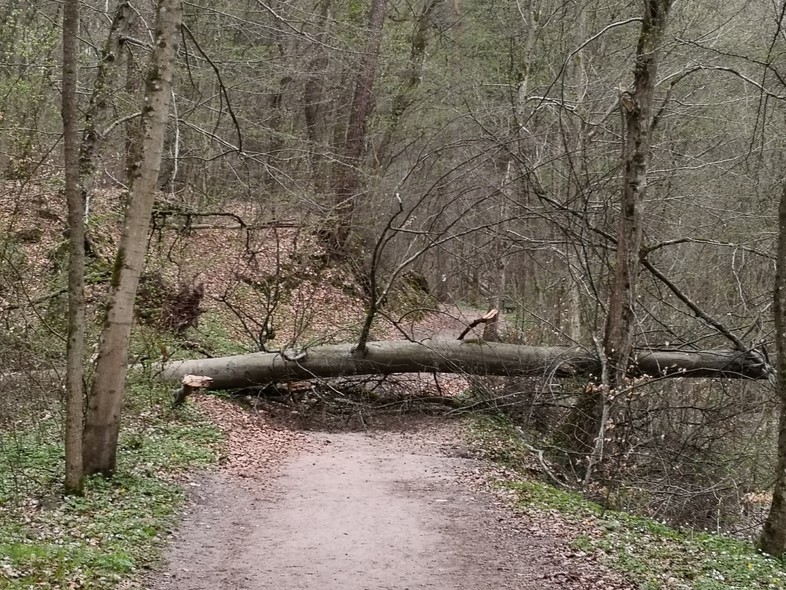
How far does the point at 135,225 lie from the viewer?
7.63 m

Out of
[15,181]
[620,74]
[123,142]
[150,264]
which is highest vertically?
[620,74]

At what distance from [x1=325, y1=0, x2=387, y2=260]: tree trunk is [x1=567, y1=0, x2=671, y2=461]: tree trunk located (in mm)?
9790

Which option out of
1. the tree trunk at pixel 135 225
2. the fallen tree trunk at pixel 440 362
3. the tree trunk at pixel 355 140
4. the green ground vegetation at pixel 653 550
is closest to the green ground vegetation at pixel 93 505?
the tree trunk at pixel 135 225

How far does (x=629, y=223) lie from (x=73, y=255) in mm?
7139

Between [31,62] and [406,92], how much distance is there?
39.1 feet

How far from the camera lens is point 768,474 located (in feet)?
38.5

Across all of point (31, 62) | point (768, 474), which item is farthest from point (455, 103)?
point (768, 474)

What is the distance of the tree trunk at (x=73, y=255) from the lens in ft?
22.9

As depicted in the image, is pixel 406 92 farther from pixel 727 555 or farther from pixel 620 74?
pixel 727 555

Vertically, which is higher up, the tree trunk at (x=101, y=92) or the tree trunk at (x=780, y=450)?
the tree trunk at (x=101, y=92)

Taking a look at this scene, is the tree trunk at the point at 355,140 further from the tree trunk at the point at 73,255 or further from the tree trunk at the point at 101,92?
the tree trunk at the point at 73,255

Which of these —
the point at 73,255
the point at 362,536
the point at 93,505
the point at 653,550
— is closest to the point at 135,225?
the point at 73,255

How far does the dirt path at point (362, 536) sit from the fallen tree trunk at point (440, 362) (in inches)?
112

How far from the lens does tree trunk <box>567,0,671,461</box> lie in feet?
33.7
